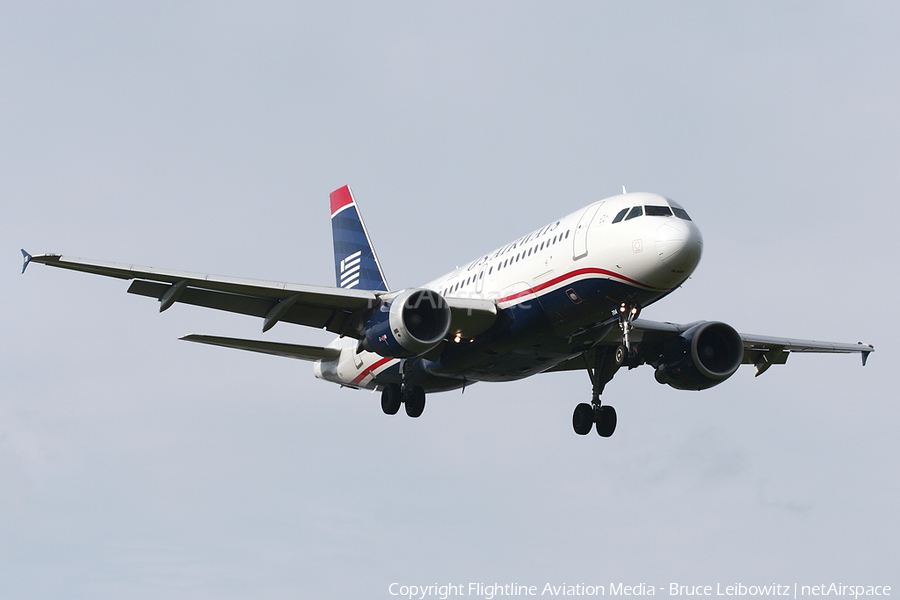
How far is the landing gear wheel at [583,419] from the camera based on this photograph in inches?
1380

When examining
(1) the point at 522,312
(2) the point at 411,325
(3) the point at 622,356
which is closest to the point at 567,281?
(1) the point at 522,312

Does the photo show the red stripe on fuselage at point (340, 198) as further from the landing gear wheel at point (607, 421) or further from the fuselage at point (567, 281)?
the landing gear wheel at point (607, 421)

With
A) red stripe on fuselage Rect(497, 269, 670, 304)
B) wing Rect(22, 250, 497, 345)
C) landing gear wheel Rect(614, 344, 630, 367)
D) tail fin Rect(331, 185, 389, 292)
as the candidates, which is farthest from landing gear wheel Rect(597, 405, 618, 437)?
tail fin Rect(331, 185, 389, 292)

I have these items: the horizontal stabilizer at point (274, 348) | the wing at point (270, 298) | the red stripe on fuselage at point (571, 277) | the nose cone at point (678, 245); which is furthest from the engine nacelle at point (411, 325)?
the horizontal stabilizer at point (274, 348)

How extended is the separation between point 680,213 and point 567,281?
10.8ft

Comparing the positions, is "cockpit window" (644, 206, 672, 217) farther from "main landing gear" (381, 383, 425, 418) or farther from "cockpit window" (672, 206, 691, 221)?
"main landing gear" (381, 383, 425, 418)

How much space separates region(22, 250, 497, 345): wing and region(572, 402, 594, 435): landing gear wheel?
19.0ft

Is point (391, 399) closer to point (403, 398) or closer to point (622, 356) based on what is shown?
point (403, 398)

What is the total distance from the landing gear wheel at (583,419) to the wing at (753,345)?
1413 mm

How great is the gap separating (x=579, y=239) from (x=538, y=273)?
1520mm

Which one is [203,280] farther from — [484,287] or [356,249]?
[356,249]

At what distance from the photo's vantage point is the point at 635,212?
28.5m

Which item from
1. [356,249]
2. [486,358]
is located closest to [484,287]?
[486,358]

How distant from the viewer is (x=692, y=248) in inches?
1090
